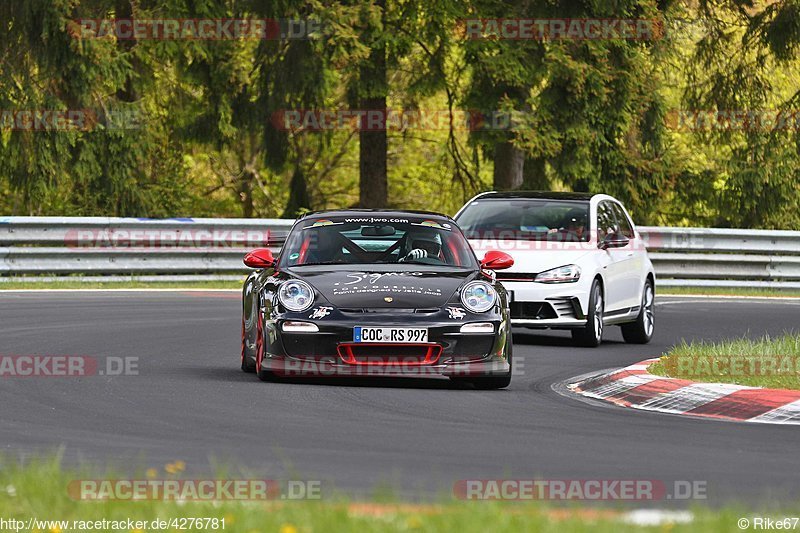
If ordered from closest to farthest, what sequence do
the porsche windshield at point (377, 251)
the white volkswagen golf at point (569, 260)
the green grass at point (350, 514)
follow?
the green grass at point (350, 514) < the porsche windshield at point (377, 251) < the white volkswagen golf at point (569, 260)

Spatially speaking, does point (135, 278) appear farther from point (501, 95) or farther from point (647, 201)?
point (647, 201)

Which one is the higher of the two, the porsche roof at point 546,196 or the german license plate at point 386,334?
the porsche roof at point 546,196

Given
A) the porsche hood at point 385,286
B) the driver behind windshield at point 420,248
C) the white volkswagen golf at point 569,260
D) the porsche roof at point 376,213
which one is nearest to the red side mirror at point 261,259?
the porsche hood at point 385,286

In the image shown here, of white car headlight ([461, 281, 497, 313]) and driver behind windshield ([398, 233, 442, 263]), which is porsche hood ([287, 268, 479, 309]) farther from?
driver behind windshield ([398, 233, 442, 263])

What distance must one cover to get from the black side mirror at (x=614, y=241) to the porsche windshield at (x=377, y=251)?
4004 mm

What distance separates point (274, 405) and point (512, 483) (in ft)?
11.5

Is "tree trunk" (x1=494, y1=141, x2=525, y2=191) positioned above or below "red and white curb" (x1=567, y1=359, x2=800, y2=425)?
above

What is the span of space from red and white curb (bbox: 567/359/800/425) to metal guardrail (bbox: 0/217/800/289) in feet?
39.3

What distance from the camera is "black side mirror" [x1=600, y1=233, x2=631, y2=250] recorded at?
55.7 ft

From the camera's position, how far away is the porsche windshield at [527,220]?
A: 17.2m

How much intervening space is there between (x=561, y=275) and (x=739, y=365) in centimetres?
394

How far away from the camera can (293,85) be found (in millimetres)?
30422

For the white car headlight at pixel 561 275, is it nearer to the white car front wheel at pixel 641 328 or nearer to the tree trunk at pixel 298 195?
the white car front wheel at pixel 641 328

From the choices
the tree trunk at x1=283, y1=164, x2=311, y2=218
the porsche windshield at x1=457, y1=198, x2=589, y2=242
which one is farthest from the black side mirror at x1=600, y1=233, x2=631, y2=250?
the tree trunk at x1=283, y1=164, x2=311, y2=218
